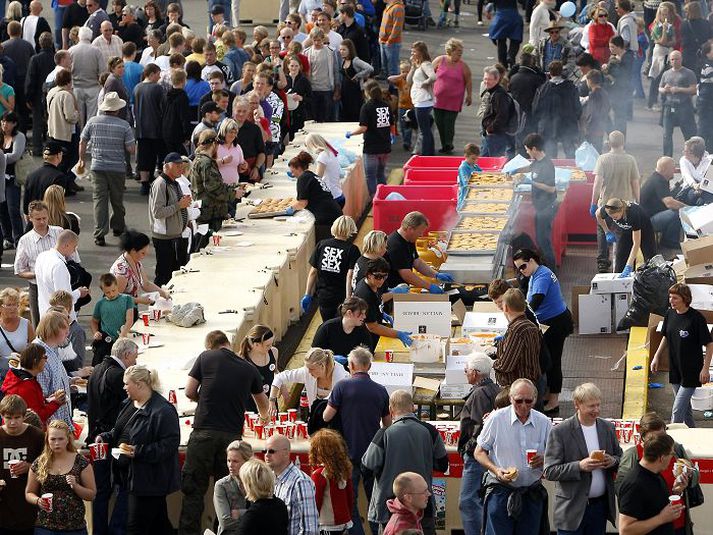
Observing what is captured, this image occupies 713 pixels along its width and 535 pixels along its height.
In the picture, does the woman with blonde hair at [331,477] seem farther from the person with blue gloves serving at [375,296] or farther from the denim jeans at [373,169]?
the denim jeans at [373,169]

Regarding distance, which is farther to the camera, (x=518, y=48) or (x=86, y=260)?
(x=518, y=48)

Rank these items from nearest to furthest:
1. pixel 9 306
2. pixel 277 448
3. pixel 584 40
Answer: pixel 277 448 < pixel 9 306 < pixel 584 40

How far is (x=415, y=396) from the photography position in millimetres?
12922

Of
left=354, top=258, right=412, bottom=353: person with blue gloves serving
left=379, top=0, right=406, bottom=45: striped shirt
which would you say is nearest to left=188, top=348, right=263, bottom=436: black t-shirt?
left=354, top=258, right=412, bottom=353: person with blue gloves serving

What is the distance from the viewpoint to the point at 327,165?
17.9 meters

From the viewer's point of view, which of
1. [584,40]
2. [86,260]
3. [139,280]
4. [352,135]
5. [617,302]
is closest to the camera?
[139,280]

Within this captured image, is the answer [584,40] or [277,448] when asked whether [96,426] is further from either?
[584,40]

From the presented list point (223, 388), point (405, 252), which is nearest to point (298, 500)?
point (223, 388)

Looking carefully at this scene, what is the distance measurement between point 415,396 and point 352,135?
867 cm

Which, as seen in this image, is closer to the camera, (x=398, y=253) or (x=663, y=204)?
(x=398, y=253)

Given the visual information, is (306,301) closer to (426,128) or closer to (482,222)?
(482,222)

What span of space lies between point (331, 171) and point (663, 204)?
3621 millimetres

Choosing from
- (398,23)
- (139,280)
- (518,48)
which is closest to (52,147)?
(139,280)

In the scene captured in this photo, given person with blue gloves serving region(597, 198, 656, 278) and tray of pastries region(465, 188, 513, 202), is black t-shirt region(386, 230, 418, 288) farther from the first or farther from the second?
tray of pastries region(465, 188, 513, 202)
